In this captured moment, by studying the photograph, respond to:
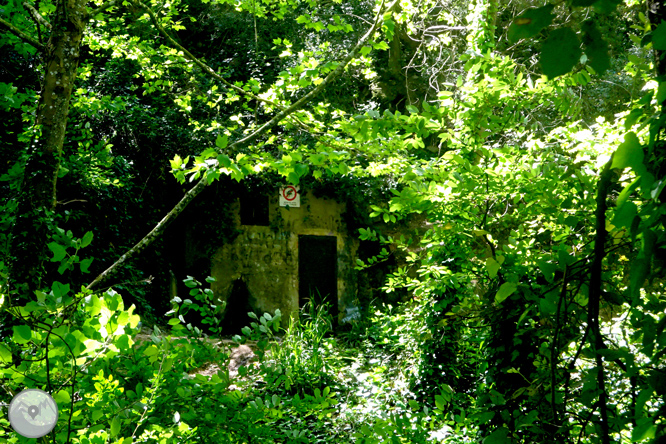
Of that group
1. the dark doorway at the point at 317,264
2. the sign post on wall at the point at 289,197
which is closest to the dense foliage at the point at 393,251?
the sign post on wall at the point at 289,197

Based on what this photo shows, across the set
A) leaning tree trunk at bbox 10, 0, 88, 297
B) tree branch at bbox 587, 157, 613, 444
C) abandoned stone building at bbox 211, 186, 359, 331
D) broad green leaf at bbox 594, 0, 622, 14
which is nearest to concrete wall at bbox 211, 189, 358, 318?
abandoned stone building at bbox 211, 186, 359, 331

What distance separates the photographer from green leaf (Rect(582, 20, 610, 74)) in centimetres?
63

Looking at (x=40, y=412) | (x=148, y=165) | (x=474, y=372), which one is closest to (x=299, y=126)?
(x=40, y=412)

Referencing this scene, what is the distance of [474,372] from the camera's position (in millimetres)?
4242

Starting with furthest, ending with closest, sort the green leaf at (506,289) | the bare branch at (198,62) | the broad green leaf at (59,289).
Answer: the bare branch at (198,62)
the broad green leaf at (59,289)
the green leaf at (506,289)

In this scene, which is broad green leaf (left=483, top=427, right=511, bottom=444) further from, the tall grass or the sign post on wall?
the sign post on wall

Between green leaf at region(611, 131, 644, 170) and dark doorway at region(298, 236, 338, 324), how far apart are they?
832cm

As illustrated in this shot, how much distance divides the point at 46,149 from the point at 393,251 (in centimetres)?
231

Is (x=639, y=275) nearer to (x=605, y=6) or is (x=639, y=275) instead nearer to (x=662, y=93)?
(x=662, y=93)

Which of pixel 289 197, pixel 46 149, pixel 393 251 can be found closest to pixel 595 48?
pixel 46 149

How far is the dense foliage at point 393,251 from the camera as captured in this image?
0.91 meters

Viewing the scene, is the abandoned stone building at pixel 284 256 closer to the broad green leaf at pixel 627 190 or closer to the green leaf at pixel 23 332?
the green leaf at pixel 23 332

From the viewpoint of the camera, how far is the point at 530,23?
648 mm

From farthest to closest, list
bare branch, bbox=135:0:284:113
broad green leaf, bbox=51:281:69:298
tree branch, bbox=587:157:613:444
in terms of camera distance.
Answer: bare branch, bbox=135:0:284:113 < broad green leaf, bbox=51:281:69:298 < tree branch, bbox=587:157:613:444
